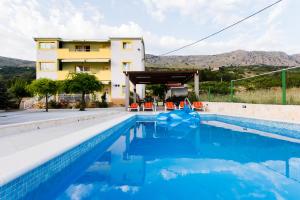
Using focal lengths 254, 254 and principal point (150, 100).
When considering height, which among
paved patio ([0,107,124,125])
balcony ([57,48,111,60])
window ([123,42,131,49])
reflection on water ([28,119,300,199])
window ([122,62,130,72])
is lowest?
reflection on water ([28,119,300,199])

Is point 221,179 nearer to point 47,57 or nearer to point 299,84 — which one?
point 299,84

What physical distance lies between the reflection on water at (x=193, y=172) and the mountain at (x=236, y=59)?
106 meters

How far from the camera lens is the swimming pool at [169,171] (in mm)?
3896

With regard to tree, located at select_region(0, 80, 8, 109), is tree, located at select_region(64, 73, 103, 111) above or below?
above

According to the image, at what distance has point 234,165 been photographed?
5.59 metres

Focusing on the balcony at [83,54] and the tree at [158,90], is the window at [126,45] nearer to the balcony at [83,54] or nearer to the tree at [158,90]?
the balcony at [83,54]

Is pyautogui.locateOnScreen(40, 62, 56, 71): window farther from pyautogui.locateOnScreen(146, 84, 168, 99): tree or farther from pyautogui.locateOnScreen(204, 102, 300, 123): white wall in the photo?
pyautogui.locateOnScreen(204, 102, 300, 123): white wall

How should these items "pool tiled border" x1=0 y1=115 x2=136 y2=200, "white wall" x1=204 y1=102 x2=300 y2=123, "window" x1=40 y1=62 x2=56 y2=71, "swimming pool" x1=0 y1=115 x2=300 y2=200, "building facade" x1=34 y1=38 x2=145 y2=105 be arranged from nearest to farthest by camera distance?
"pool tiled border" x1=0 y1=115 x2=136 y2=200 → "swimming pool" x1=0 y1=115 x2=300 y2=200 → "white wall" x1=204 y1=102 x2=300 y2=123 → "building facade" x1=34 y1=38 x2=145 y2=105 → "window" x1=40 y1=62 x2=56 y2=71

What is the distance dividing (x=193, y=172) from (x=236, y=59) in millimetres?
122453

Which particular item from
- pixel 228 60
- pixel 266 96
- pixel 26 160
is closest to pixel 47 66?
pixel 266 96

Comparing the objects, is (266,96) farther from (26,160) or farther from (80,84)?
(80,84)

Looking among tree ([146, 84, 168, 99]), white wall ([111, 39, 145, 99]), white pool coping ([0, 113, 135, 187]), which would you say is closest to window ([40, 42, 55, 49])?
white wall ([111, 39, 145, 99])

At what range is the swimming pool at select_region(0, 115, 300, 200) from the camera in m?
3.90

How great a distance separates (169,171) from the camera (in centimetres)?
521
